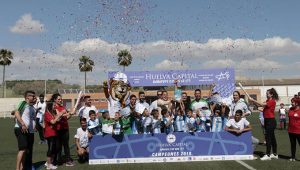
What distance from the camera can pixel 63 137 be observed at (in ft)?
34.2

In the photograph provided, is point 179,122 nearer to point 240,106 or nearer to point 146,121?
point 146,121

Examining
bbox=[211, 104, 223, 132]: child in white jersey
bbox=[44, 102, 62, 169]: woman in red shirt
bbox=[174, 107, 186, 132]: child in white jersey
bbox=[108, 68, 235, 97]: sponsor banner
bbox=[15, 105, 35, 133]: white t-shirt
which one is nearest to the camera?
bbox=[15, 105, 35, 133]: white t-shirt

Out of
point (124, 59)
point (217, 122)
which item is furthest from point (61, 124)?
point (124, 59)

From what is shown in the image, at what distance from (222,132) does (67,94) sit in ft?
219

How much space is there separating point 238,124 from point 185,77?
11.1 meters

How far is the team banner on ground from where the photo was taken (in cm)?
1060

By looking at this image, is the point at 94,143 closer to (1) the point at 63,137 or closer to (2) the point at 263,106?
(1) the point at 63,137

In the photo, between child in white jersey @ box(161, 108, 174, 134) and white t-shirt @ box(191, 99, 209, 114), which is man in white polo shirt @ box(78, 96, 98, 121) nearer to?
child in white jersey @ box(161, 108, 174, 134)

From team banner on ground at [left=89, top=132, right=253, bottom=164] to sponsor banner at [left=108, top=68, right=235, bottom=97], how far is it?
9021mm

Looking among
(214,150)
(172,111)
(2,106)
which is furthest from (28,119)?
(2,106)

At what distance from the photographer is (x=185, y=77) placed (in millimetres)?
21875

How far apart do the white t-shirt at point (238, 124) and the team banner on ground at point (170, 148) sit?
238 millimetres

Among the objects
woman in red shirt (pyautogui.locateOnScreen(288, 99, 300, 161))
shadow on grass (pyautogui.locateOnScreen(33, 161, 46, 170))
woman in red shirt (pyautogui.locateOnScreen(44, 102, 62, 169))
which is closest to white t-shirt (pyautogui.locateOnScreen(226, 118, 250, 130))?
woman in red shirt (pyautogui.locateOnScreen(288, 99, 300, 161))

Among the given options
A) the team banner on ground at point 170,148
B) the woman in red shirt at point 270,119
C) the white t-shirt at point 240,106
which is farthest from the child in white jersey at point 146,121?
the woman in red shirt at point 270,119
